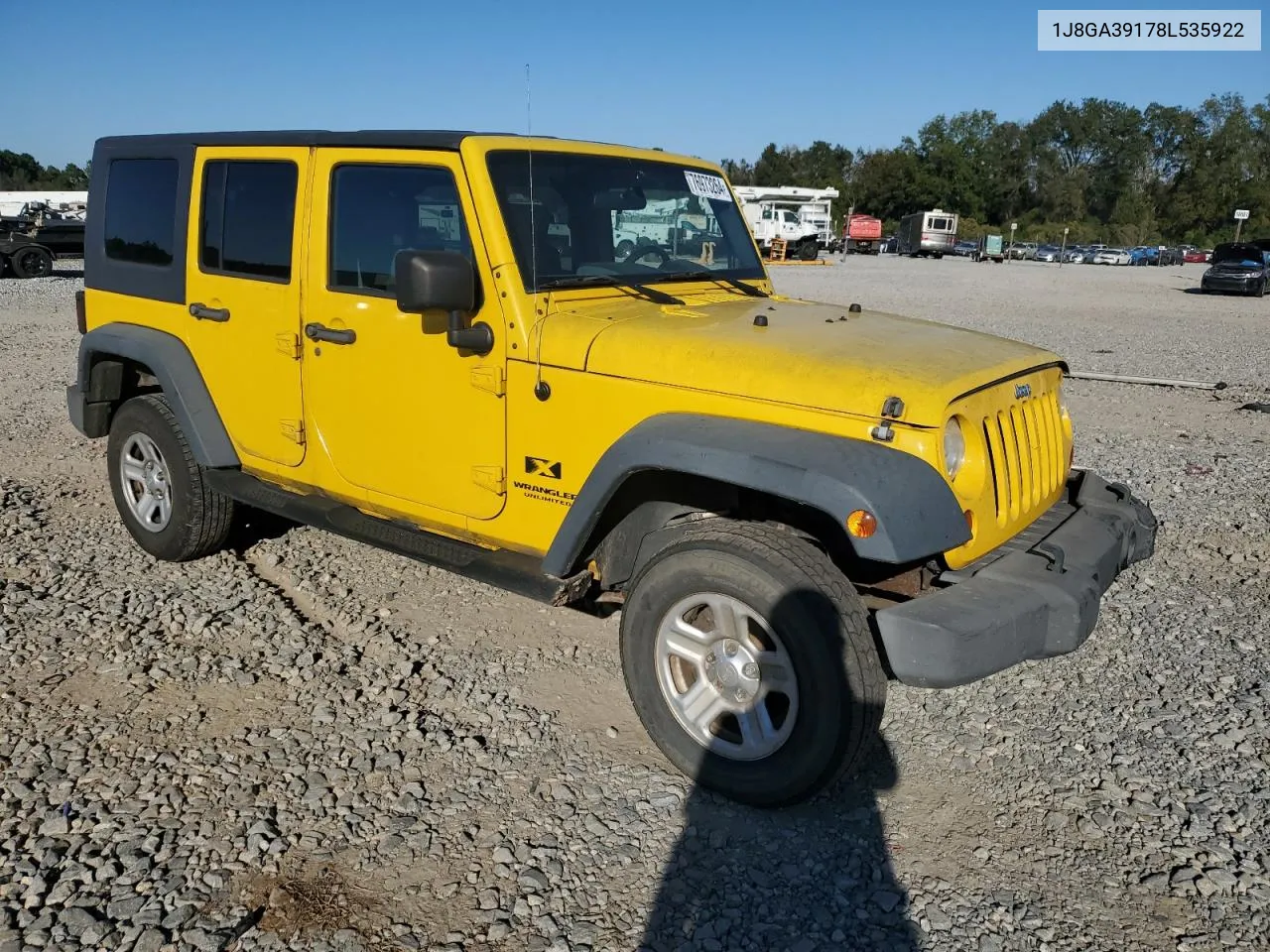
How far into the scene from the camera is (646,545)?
344cm

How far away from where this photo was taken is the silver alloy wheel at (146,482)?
5.05 m

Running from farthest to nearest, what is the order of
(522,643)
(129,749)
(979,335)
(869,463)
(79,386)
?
(79,386) < (522,643) < (979,335) < (129,749) < (869,463)

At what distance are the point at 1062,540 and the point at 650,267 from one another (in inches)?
→ 74.8

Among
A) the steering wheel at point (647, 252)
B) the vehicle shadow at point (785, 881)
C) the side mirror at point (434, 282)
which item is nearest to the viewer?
the vehicle shadow at point (785, 881)

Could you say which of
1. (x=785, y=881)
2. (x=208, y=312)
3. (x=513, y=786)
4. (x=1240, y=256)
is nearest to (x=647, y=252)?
(x=208, y=312)

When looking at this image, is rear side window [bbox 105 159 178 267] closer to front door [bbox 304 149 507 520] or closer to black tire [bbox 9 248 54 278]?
front door [bbox 304 149 507 520]

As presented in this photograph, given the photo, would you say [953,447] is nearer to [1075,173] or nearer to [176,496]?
[176,496]

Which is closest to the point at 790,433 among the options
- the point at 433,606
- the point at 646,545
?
the point at 646,545

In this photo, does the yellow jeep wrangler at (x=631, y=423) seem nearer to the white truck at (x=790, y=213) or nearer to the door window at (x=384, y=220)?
the door window at (x=384, y=220)

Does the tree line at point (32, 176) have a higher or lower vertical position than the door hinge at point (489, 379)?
higher

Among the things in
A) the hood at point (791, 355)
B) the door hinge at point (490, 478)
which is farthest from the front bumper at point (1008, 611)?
the door hinge at point (490, 478)

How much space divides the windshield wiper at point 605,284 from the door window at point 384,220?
1.05ft

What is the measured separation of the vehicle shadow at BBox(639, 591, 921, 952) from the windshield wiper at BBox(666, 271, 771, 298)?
176cm

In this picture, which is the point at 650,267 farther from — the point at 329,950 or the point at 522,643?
the point at 329,950
